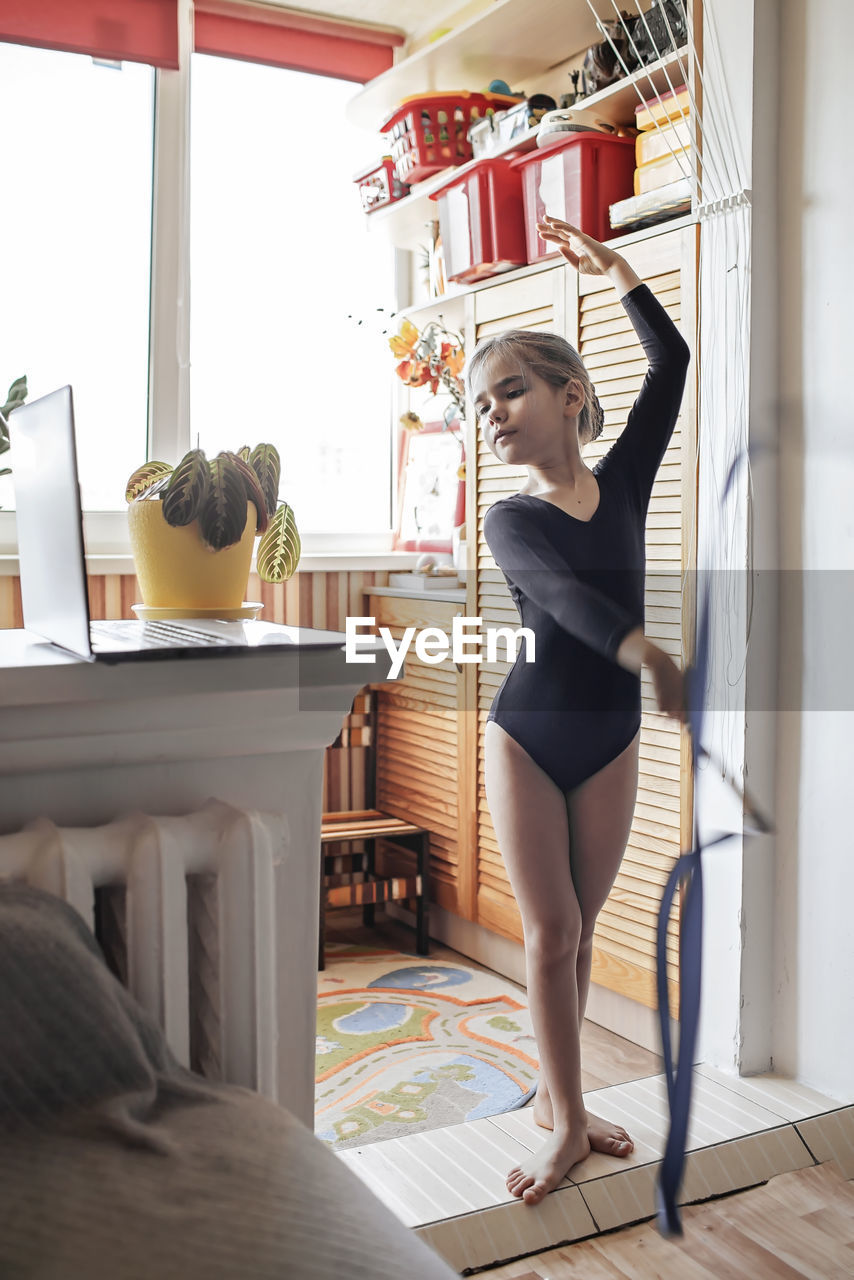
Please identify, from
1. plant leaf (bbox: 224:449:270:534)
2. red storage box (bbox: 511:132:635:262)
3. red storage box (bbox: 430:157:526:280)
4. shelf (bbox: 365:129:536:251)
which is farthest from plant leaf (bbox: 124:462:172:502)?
shelf (bbox: 365:129:536:251)

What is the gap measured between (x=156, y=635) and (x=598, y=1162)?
119cm

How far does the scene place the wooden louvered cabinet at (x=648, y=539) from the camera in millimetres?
2119

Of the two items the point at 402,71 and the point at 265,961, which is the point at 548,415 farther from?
the point at 402,71

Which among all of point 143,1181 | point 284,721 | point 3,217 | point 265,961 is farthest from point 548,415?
point 3,217

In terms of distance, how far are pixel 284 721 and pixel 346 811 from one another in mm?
2225

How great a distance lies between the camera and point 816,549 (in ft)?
6.43

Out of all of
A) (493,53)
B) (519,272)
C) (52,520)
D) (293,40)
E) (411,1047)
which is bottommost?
(411,1047)

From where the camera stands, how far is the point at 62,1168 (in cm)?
65

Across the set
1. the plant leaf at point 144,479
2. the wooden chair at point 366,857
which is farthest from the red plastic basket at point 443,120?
the plant leaf at point 144,479

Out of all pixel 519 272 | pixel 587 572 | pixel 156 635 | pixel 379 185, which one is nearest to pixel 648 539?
pixel 587 572

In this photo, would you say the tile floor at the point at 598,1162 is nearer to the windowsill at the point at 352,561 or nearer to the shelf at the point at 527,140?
the windowsill at the point at 352,561

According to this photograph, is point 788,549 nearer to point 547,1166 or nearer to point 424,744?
point 547,1166

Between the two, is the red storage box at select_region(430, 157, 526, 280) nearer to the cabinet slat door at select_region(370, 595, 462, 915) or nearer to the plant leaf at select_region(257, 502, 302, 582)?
the cabinet slat door at select_region(370, 595, 462, 915)

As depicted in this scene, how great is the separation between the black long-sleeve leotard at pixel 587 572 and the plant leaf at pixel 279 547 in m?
0.42
